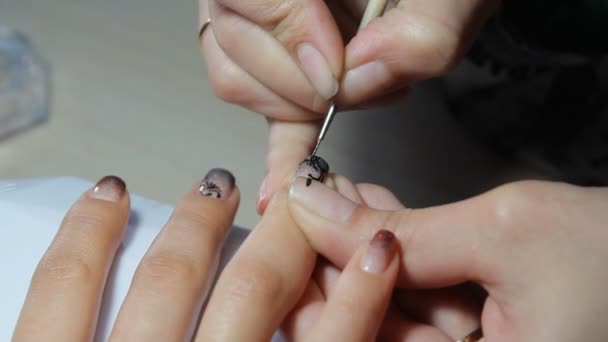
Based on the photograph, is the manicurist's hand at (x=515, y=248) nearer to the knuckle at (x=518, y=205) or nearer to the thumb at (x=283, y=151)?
the knuckle at (x=518, y=205)

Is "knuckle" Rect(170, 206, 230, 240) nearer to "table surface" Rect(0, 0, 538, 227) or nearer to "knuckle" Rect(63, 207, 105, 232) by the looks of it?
"knuckle" Rect(63, 207, 105, 232)

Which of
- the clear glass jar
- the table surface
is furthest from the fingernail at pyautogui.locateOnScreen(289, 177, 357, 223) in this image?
the clear glass jar

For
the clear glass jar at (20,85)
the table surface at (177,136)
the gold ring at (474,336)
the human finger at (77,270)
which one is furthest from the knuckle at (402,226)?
the clear glass jar at (20,85)

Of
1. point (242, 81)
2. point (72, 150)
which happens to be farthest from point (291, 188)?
point (72, 150)

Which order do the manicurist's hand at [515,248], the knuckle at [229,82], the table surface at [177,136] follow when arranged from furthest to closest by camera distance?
the table surface at [177,136] < the knuckle at [229,82] < the manicurist's hand at [515,248]

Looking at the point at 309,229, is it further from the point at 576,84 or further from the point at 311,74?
the point at 576,84
